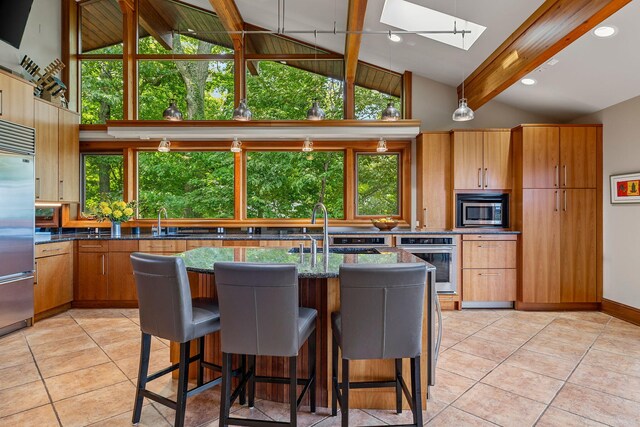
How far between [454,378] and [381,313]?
134cm

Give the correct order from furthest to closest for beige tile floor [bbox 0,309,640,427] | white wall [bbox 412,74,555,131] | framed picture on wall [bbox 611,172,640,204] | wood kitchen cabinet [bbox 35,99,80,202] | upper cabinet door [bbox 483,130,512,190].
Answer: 1. white wall [bbox 412,74,555,131]
2. upper cabinet door [bbox 483,130,512,190]
3. wood kitchen cabinet [bbox 35,99,80,202]
4. framed picture on wall [bbox 611,172,640,204]
5. beige tile floor [bbox 0,309,640,427]

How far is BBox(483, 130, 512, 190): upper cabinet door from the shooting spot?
4504 millimetres

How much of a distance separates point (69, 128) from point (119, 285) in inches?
88.4

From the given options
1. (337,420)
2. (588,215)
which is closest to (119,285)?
(337,420)

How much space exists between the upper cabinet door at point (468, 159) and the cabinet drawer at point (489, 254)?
0.76 m

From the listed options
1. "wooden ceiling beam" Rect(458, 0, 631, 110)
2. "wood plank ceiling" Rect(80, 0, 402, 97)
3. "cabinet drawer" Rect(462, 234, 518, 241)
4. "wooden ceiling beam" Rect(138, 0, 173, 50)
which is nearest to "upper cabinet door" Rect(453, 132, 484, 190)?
"wooden ceiling beam" Rect(458, 0, 631, 110)

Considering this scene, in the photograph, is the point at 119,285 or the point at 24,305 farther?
the point at 119,285

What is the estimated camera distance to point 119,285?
4391 mm

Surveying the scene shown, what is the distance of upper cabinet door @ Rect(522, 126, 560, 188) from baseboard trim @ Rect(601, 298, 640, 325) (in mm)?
1529

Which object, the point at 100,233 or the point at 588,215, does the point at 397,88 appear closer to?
the point at 588,215

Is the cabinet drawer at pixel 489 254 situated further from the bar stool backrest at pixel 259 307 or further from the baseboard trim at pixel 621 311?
the bar stool backrest at pixel 259 307

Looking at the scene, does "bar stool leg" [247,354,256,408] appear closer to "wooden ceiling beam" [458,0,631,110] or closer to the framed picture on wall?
"wooden ceiling beam" [458,0,631,110]

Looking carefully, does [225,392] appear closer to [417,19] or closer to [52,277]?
[52,277]

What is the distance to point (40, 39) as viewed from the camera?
179 inches
